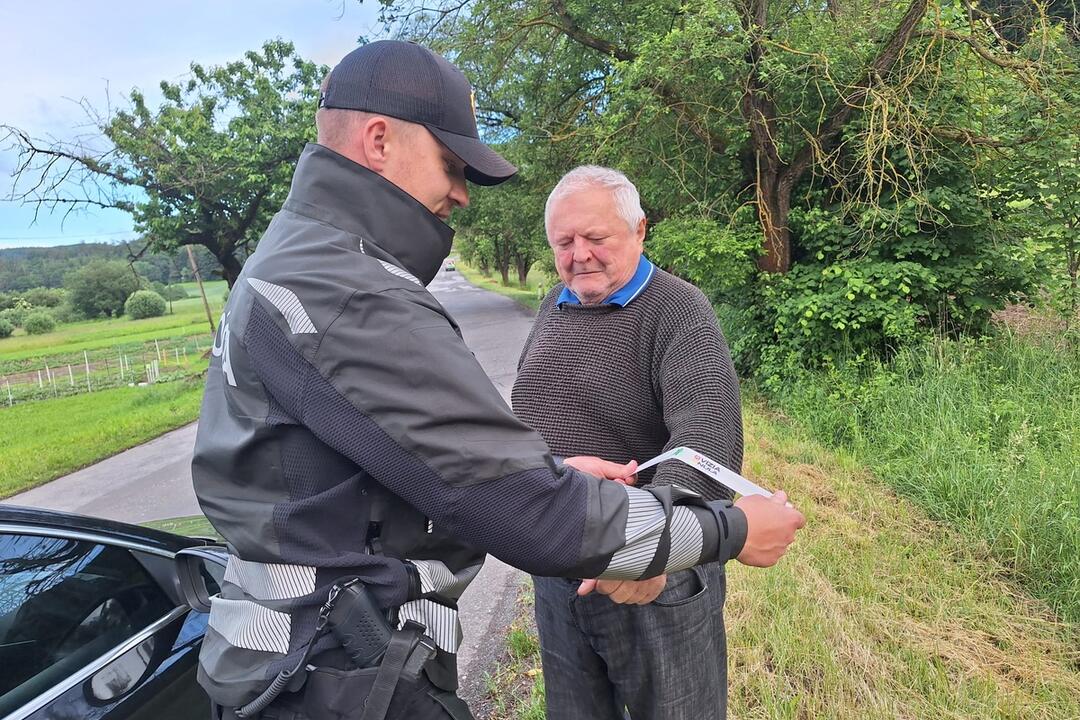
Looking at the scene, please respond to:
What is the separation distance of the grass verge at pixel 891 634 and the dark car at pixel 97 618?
1418 mm

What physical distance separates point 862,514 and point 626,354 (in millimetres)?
3175

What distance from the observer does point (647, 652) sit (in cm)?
176

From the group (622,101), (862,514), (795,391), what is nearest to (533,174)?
(622,101)

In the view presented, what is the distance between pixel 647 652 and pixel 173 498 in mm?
6227

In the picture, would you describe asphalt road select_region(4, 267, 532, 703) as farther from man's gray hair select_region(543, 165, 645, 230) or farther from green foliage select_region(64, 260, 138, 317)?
green foliage select_region(64, 260, 138, 317)

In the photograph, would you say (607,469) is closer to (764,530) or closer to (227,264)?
(764,530)

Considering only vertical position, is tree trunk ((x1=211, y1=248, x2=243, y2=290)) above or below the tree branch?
below

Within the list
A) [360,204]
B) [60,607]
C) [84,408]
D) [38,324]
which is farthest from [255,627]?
[38,324]

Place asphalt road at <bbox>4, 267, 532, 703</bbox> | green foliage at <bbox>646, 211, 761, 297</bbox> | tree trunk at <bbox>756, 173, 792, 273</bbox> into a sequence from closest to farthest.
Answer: asphalt road at <bbox>4, 267, 532, 703</bbox> < green foliage at <bbox>646, 211, 761, 297</bbox> < tree trunk at <bbox>756, 173, 792, 273</bbox>

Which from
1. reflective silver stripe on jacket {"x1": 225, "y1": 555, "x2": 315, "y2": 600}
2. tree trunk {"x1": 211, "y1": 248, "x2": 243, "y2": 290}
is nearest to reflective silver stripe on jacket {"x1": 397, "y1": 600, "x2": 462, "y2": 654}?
reflective silver stripe on jacket {"x1": 225, "y1": 555, "x2": 315, "y2": 600}

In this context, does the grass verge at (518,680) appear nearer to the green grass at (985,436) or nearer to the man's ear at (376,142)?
the man's ear at (376,142)

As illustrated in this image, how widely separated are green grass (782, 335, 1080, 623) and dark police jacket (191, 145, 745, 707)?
131 inches

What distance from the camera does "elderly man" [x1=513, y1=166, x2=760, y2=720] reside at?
1.75 meters

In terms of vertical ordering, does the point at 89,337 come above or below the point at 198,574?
below
